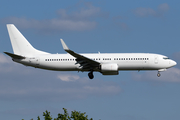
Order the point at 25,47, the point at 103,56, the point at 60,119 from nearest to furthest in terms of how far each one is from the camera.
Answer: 1. the point at 60,119
2. the point at 103,56
3. the point at 25,47

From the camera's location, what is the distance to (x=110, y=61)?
65.4 metres

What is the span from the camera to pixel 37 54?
6919cm

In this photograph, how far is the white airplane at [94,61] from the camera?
64.5 metres

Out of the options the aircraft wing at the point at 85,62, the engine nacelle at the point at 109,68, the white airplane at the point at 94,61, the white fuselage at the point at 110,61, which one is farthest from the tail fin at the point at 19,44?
the engine nacelle at the point at 109,68

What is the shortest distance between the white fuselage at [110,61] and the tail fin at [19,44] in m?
2.49

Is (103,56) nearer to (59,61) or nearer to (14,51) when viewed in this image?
(59,61)

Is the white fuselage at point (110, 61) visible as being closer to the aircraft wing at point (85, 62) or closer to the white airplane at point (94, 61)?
the white airplane at point (94, 61)

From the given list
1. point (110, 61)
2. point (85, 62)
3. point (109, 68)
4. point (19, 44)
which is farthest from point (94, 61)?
point (19, 44)

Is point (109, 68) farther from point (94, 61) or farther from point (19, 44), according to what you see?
point (19, 44)

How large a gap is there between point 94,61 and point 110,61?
2.80m

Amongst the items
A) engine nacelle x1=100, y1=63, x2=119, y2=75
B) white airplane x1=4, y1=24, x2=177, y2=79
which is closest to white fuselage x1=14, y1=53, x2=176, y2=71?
white airplane x1=4, y1=24, x2=177, y2=79

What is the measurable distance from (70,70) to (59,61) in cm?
234

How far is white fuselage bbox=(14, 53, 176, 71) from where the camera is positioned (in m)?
64.6

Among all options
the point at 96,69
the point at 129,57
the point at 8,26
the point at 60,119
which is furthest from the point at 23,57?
the point at 60,119
